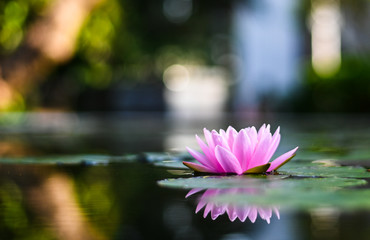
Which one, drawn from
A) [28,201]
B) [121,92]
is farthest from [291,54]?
[28,201]

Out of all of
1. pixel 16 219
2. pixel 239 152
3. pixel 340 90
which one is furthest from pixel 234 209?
pixel 340 90

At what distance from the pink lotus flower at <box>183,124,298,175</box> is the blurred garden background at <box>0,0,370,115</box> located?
814 centimetres

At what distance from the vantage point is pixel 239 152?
1.94 m

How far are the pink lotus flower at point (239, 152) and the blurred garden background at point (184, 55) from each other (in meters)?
8.14

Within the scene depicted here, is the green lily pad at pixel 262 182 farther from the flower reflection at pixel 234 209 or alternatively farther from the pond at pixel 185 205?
the flower reflection at pixel 234 209

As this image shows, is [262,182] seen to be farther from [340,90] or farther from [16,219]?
[340,90]

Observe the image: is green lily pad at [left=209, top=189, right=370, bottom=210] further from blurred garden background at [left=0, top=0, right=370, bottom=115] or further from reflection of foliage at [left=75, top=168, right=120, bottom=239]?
blurred garden background at [left=0, top=0, right=370, bottom=115]

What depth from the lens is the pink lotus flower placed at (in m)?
1.91

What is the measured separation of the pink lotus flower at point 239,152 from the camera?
191 cm

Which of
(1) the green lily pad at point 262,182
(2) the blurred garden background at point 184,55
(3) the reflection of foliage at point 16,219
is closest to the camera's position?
(3) the reflection of foliage at point 16,219

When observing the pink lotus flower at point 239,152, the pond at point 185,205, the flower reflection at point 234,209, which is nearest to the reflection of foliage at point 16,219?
the pond at point 185,205

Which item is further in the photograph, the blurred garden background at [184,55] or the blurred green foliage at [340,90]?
the blurred green foliage at [340,90]

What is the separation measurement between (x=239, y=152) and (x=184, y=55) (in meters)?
16.3

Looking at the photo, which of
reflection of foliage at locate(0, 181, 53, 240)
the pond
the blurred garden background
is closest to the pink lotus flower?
the pond
